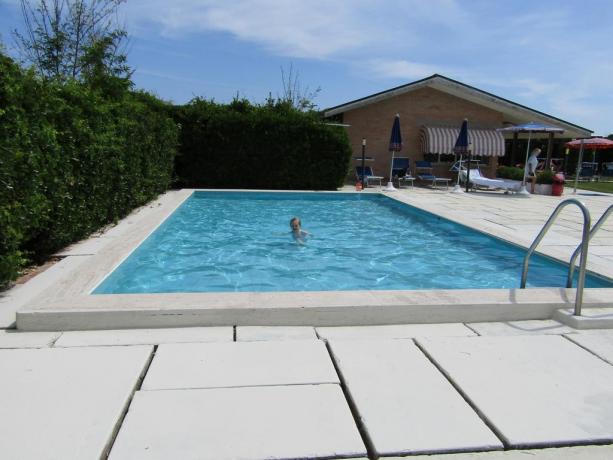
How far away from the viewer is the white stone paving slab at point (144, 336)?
3.25 metres

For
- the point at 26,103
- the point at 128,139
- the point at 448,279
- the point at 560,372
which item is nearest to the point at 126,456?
the point at 560,372

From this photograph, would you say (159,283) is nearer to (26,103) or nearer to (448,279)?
(26,103)

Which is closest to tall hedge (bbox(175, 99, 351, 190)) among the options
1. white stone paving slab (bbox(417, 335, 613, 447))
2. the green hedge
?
the green hedge

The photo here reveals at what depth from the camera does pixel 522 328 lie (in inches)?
147

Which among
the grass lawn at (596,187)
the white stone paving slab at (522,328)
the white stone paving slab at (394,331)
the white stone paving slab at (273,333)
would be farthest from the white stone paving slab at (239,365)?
the grass lawn at (596,187)

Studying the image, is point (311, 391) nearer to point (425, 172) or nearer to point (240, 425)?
point (240, 425)

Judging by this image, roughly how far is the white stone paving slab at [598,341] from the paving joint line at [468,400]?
126 cm

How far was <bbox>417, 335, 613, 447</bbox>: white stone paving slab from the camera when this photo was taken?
234 cm

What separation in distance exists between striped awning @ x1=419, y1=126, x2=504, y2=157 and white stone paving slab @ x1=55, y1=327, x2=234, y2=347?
1825 cm

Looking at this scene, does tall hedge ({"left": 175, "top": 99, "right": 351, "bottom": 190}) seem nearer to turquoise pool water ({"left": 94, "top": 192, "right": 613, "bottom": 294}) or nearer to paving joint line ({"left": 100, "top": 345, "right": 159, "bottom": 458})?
turquoise pool water ({"left": 94, "top": 192, "right": 613, "bottom": 294})

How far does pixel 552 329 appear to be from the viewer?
373 cm

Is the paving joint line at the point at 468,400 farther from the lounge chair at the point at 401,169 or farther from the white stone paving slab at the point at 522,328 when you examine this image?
the lounge chair at the point at 401,169

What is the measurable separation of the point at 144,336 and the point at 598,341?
3538mm

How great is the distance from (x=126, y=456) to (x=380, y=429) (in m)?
1.25
